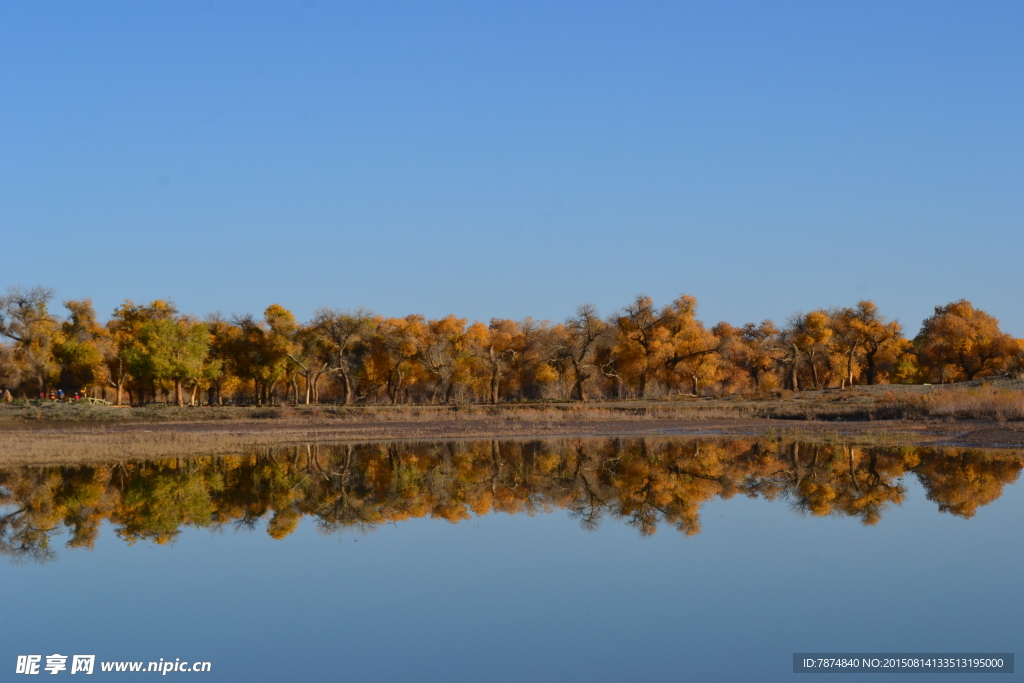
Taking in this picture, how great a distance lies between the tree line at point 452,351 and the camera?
76188 mm

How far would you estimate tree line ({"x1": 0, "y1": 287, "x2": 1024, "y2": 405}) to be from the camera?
3000 inches

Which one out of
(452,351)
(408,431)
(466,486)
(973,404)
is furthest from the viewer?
(452,351)

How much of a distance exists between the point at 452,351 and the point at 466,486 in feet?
214

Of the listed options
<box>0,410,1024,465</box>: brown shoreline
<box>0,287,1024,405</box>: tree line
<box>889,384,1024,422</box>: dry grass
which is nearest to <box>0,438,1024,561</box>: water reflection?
<box>0,410,1024,465</box>: brown shoreline

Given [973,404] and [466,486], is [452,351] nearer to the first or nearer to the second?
[973,404]

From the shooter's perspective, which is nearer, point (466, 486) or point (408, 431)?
point (466, 486)

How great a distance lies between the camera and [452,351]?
294 ft

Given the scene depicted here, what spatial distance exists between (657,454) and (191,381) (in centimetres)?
6243

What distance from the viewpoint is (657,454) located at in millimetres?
31859

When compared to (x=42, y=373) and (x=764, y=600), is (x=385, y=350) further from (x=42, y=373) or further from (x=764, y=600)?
(x=764, y=600)

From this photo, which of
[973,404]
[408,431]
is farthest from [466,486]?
[973,404]

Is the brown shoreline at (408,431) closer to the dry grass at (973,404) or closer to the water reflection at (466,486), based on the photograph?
the dry grass at (973,404)

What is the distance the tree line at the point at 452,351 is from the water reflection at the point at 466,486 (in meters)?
44.0

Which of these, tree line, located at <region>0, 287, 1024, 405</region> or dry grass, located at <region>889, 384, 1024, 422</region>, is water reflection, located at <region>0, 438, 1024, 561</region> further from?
tree line, located at <region>0, 287, 1024, 405</region>
